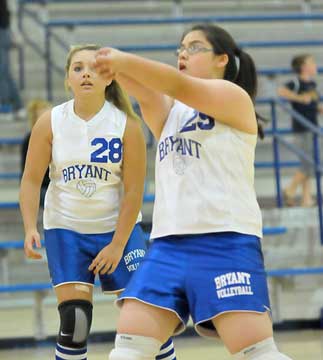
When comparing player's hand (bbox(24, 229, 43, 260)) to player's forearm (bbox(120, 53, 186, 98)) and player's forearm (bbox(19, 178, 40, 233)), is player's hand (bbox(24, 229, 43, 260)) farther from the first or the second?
player's forearm (bbox(120, 53, 186, 98))

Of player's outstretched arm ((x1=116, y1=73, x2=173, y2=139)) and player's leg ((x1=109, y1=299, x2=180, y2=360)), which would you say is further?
player's outstretched arm ((x1=116, y1=73, x2=173, y2=139))

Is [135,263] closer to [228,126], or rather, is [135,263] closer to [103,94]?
[103,94]

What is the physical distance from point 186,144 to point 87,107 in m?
0.97

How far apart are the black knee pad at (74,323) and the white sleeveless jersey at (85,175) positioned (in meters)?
0.31

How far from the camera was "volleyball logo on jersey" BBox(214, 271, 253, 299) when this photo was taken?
2.67 m

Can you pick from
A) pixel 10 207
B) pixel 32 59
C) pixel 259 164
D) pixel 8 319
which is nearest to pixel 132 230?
pixel 8 319

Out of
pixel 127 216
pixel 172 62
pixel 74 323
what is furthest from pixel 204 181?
pixel 172 62

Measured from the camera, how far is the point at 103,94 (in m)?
3.69

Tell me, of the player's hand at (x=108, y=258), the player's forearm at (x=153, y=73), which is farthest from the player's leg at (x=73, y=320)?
the player's forearm at (x=153, y=73)

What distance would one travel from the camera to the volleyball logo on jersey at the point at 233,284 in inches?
105

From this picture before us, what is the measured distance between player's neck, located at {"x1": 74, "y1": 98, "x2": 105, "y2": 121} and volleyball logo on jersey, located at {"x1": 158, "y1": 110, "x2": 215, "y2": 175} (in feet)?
2.93

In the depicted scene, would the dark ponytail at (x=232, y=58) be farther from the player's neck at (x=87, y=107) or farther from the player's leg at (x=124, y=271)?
the player's leg at (x=124, y=271)

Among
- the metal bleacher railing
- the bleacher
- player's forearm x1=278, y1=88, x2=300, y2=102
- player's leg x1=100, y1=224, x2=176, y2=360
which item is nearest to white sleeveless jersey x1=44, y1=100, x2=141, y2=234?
player's leg x1=100, y1=224, x2=176, y2=360

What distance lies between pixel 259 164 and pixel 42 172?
402 cm
